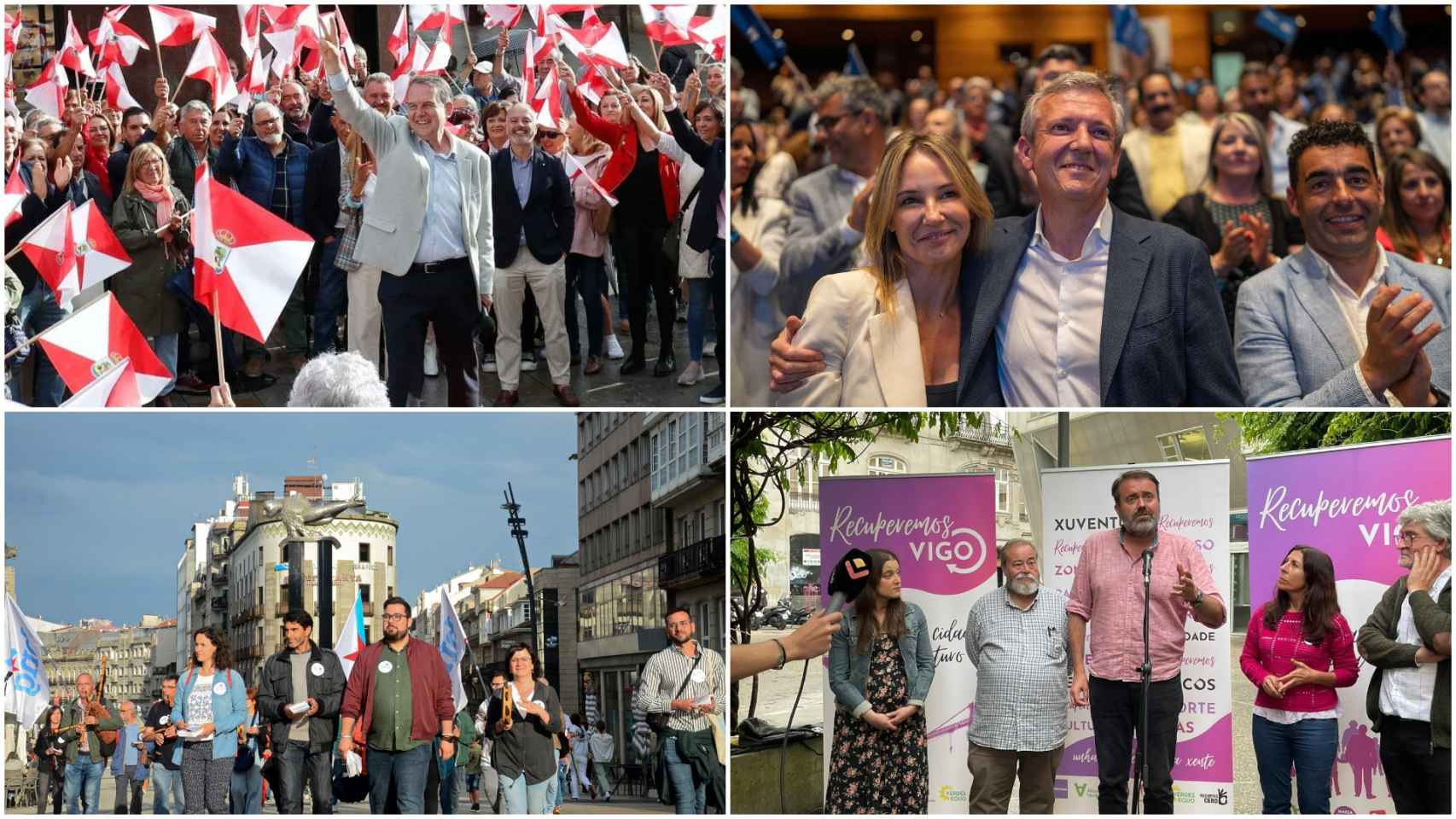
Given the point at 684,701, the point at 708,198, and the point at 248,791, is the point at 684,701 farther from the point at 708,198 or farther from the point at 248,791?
the point at 708,198

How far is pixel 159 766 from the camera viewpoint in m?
6.22

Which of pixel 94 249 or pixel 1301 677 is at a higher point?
pixel 94 249

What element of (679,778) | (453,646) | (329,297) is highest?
(329,297)

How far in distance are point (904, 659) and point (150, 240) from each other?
3327 mm

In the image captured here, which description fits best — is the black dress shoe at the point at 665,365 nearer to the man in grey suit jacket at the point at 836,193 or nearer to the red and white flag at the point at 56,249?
the man in grey suit jacket at the point at 836,193

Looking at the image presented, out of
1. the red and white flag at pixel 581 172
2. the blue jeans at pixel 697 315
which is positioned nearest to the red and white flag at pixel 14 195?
the red and white flag at pixel 581 172

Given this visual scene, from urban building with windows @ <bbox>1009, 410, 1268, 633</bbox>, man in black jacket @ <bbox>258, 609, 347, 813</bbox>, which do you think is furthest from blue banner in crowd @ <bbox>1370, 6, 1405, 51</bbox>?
man in black jacket @ <bbox>258, 609, 347, 813</bbox>

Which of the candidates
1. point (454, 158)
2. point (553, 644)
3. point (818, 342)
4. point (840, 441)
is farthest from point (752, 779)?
point (454, 158)

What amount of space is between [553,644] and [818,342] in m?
1.58

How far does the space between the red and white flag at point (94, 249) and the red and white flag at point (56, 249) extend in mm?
19

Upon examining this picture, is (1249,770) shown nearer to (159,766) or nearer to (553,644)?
(553,644)

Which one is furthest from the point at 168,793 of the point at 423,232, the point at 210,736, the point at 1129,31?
the point at 1129,31

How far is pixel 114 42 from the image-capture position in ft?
21.1

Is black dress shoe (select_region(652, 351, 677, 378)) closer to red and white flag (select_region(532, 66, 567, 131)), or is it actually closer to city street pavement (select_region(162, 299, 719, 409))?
city street pavement (select_region(162, 299, 719, 409))
